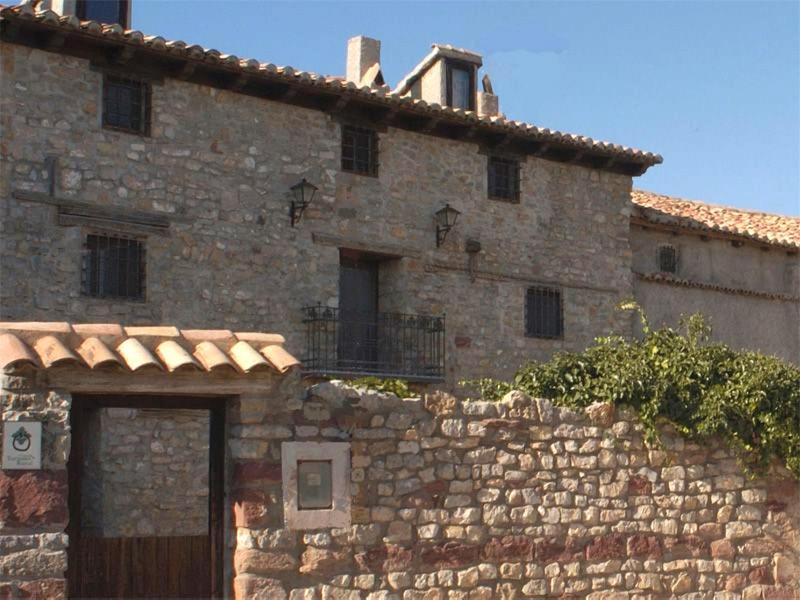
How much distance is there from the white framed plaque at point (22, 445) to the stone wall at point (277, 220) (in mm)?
6666

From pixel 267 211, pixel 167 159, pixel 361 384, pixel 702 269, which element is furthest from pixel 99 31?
pixel 702 269

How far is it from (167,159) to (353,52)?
6.66 meters

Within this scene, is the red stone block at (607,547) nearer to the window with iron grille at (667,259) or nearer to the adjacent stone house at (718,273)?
the adjacent stone house at (718,273)

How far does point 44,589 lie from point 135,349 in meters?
1.69

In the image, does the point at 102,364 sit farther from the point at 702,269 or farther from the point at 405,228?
the point at 702,269

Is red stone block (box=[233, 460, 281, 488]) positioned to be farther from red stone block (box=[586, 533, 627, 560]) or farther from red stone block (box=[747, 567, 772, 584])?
red stone block (box=[747, 567, 772, 584])

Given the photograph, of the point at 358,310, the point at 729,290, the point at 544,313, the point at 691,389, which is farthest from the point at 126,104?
the point at 729,290

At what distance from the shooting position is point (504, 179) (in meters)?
19.3

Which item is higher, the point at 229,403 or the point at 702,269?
the point at 702,269

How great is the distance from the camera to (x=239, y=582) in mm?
8930

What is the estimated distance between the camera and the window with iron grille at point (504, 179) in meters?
19.2

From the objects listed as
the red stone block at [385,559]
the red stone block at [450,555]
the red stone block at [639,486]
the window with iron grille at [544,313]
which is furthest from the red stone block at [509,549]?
the window with iron grille at [544,313]

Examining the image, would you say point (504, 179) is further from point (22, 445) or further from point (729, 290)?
point (22, 445)

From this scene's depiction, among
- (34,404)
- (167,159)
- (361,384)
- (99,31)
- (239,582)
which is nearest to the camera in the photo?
(34,404)
